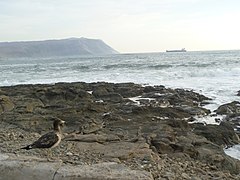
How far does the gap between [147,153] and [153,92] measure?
1336cm

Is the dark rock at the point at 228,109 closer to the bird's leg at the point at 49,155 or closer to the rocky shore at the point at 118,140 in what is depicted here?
the rocky shore at the point at 118,140

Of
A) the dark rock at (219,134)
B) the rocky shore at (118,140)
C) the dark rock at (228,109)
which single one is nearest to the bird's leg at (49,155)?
the rocky shore at (118,140)

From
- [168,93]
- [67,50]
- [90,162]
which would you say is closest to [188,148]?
[90,162]

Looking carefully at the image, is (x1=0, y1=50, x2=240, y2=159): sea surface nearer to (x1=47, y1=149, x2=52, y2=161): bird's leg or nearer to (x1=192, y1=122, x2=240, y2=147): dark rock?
(x1=192, y1=122, x2=240, y2=147): dark rock

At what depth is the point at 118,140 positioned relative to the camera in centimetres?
835

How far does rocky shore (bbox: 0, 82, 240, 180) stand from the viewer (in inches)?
240

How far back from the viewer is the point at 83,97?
704 inches

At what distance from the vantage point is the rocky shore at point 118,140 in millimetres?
6094

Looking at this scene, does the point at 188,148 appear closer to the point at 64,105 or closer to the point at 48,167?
the point at 48,167

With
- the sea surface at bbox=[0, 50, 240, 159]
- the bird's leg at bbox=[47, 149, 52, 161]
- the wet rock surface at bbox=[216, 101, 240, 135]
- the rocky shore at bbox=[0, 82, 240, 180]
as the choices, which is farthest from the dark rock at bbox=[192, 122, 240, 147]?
the bird's leg at bbox=[47, 149, 52, 161]

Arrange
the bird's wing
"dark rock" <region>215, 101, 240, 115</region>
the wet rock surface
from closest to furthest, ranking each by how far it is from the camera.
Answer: the bird's wing, the wet rock surface, "dark rock" <region>215, 101, 240, 115</region>

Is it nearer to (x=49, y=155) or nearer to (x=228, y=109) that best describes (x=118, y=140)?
(x=49, y=155)

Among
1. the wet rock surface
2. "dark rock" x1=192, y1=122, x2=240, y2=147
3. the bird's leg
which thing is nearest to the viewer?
the bird's leg

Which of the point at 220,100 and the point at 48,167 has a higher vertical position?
the point at 48,167
